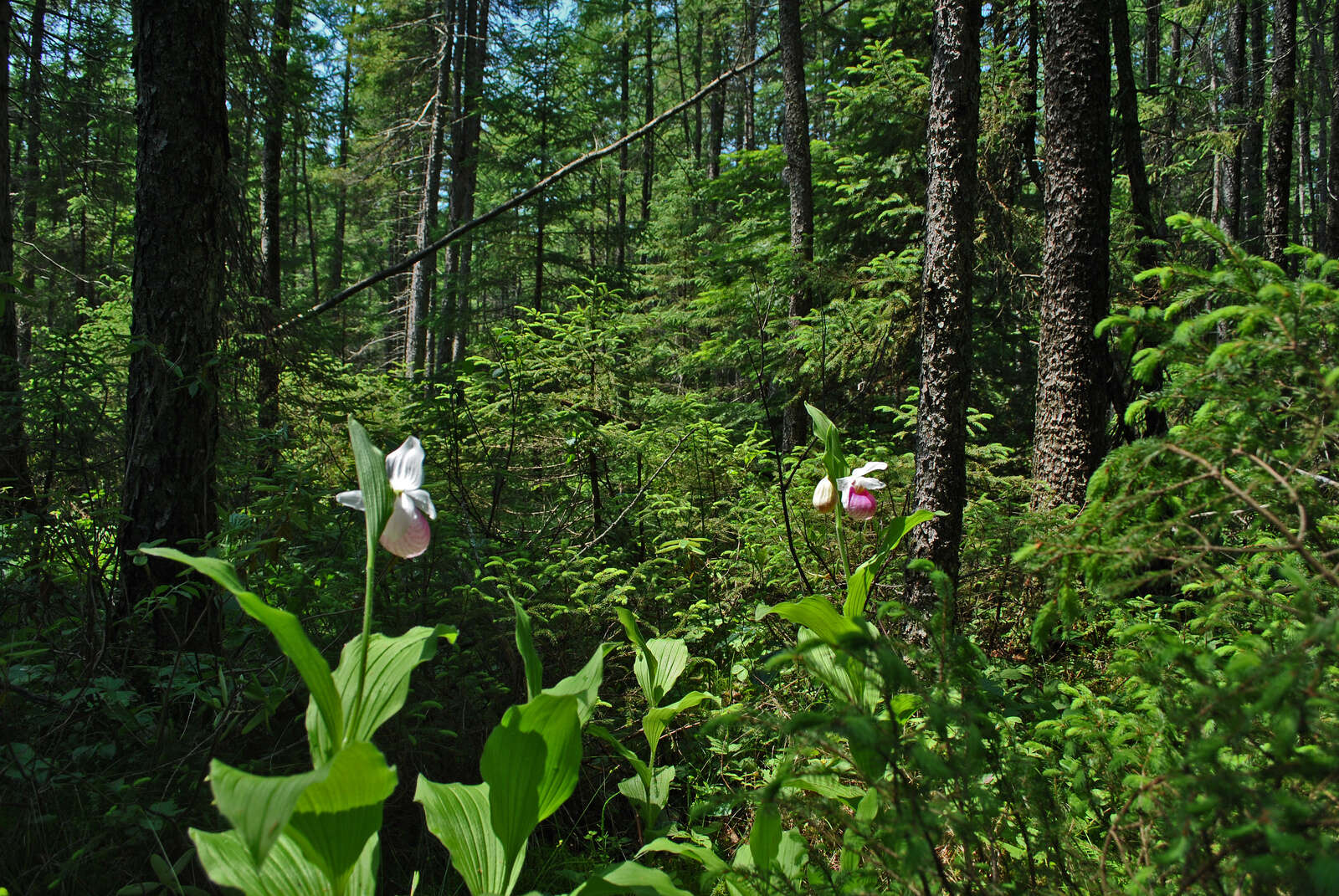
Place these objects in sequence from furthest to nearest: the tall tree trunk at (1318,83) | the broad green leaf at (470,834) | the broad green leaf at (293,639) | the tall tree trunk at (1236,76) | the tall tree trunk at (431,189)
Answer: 1. the tall tree trunk at (1236,76)
2. the tall tree trunk at (431,189)
3. the tall tree trunk at (1318,83)
4. the broad green leaf at (470,834)
5. the broad green leaf at (293,639)

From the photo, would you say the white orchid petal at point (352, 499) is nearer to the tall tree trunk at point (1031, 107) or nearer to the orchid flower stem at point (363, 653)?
the orchid flower stem at point (363, 653)

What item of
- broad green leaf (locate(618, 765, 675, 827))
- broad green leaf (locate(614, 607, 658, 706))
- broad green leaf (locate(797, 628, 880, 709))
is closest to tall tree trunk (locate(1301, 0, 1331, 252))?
broad green leaf (locate(797, 628, 880, 709))

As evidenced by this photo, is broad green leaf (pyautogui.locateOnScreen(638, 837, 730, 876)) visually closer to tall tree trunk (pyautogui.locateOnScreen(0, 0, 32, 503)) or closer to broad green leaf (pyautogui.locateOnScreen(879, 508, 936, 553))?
broad green leaf (pyautogui.locateOnScreen(879, 508, 936, 553))

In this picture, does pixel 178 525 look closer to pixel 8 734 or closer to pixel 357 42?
pixel 8 734

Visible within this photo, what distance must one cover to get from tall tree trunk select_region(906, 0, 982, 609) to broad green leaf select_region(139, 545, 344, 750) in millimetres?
2650

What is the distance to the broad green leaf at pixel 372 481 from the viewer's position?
4.97 feet

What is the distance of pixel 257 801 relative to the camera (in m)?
1.16

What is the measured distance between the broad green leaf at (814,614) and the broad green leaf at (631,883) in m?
0.92

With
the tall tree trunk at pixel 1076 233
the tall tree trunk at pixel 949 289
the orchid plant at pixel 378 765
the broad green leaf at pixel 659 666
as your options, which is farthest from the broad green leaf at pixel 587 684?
the tall tree trunk at pixel 1076 233

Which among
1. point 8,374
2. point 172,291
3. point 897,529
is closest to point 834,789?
point 897,529

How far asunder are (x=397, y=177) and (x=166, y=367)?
11270 mm

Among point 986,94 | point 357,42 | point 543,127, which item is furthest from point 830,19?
point 357,42

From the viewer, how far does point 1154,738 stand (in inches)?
60.3

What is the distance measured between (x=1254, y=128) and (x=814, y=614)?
12.5 meters
